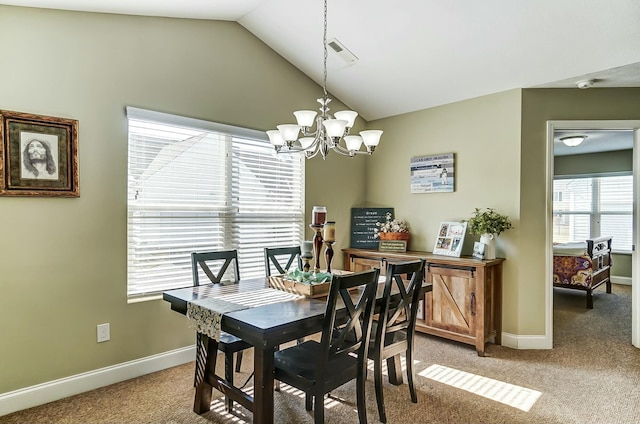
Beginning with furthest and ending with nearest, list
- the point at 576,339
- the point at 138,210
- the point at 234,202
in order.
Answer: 1. the point at 576,339
2. the point at 234,202
3. the point at 138,210

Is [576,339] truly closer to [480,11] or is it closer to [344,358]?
[344,358]

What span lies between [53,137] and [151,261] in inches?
44.8

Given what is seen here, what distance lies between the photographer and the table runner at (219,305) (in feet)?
6.64

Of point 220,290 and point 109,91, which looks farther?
point 109,91

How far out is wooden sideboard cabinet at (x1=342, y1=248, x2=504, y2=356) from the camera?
346 centimetres

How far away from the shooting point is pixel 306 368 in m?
2.10

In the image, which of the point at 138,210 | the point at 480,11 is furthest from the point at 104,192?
the point at 480,11

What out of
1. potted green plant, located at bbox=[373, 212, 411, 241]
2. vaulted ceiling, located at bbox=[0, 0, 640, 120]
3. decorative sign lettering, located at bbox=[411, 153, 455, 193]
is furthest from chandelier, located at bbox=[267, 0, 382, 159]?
potted green plant, located at bbox=[373, 212, 411, 241]

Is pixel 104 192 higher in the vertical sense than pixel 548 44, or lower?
lower

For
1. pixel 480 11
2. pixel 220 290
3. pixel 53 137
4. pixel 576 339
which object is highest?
pixel 480 11

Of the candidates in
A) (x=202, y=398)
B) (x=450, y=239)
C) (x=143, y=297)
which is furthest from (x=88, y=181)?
(x=450, y=239)

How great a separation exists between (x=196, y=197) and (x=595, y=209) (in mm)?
7463

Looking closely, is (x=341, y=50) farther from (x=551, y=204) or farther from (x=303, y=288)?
(x=551, y=204)

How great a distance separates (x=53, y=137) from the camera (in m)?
2.60
